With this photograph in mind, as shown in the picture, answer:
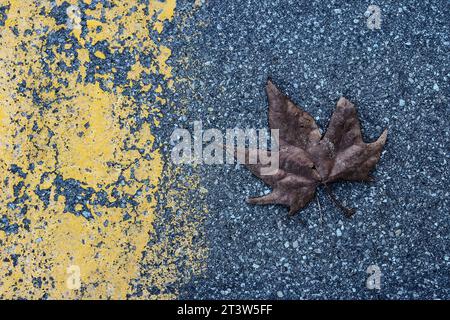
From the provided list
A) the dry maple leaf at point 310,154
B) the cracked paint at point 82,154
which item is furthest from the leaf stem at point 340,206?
the cracked paint at point 82,154

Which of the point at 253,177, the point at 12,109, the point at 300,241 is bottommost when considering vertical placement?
the point at 300,241

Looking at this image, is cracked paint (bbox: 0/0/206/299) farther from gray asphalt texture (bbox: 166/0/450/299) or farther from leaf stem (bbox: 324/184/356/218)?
leaf stem (bbox: 324/184/356/218)

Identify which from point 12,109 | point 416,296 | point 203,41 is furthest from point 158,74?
point 416,296

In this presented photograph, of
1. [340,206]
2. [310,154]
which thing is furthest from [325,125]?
[340,206]

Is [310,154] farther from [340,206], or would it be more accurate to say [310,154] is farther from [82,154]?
[82,154]

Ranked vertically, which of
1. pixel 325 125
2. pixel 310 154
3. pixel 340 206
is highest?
pixel 325 125

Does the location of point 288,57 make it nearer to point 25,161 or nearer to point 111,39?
point 111,39

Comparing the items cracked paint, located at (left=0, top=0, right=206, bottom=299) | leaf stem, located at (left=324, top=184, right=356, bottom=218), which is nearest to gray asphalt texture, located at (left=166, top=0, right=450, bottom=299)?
leaf stem, located at (left=324, top=184, right=356, bottom=218)
